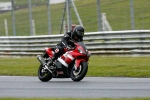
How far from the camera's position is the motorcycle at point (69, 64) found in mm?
14039

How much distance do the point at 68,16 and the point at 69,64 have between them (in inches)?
352

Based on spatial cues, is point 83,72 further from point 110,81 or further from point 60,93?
point 60,93

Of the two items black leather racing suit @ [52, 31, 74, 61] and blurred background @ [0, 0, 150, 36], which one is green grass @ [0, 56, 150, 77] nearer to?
blurred background @ [0, 0, 150, 36]

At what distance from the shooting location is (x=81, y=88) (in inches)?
495

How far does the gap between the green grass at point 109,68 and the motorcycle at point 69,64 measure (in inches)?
76.2

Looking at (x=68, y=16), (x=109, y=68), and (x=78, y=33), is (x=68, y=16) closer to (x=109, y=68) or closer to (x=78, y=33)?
(x=109, y=68)

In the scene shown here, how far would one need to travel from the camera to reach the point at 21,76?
17312 mm

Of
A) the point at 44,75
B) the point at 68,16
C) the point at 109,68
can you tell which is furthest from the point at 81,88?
the point at 68,16

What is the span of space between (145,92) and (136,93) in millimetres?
236

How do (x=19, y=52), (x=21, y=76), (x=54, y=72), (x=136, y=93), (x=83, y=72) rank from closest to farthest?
(x=136, y=93) < (x=83, y=72) < (x=54, y=72) < (x=21, y=76) < (x=19, y=52)

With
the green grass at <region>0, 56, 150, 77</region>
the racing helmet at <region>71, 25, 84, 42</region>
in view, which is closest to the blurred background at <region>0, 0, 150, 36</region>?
the green grass at <region>0, 56, 150, 77</region>

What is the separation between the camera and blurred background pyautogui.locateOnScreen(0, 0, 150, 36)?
20.5 m

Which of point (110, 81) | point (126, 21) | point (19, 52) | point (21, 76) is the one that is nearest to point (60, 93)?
point (110, 81)

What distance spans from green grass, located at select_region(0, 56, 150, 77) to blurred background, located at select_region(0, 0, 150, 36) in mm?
1326
